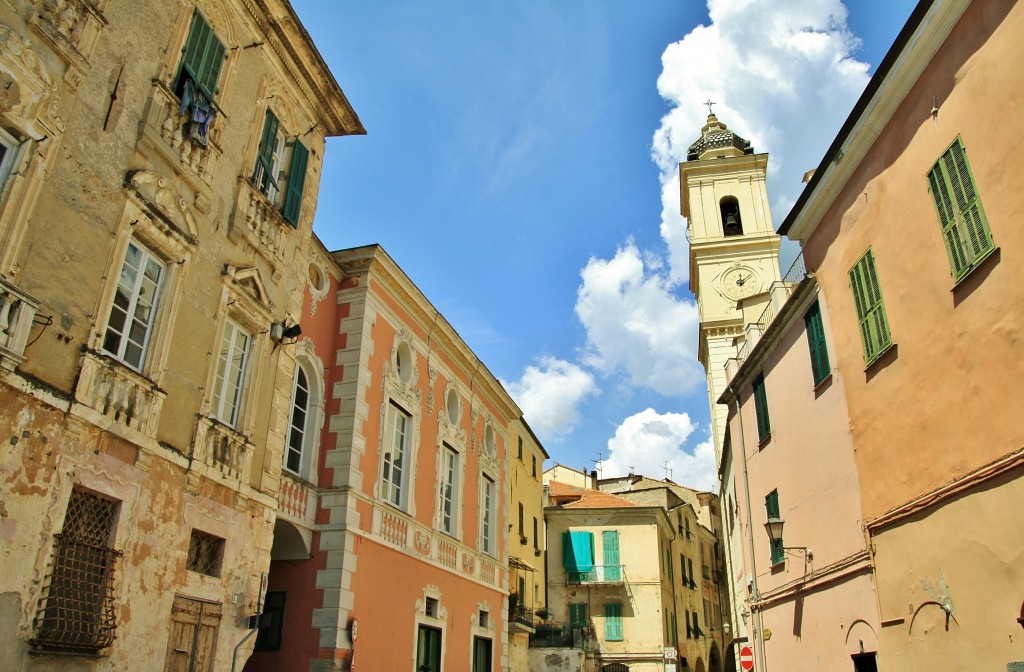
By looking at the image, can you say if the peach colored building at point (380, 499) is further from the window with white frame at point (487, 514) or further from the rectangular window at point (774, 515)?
the rectangular window at point (774, 515)

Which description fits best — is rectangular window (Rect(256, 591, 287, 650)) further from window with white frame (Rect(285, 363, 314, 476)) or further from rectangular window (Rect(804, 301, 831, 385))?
rectangular window (Rect(804, 301, 831, 385))

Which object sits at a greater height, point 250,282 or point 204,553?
point 250,282

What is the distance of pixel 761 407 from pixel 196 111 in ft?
40.9

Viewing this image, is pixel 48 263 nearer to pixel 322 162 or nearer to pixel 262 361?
pixel 262 361

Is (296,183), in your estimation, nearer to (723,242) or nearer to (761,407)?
(761,407)

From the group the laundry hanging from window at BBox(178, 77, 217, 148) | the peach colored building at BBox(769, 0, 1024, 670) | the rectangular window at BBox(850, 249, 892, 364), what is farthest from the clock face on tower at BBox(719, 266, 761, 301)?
the laundry hanging from window at BBox(178, 77, 217, 148)

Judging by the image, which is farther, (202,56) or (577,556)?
(577,556)

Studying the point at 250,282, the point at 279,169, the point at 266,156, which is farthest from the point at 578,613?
the point at 266,156

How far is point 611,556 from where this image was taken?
120 ft

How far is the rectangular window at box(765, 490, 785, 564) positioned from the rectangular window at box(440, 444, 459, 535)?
7.20m

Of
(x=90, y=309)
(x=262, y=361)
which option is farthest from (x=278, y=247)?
(x=90, y=309)

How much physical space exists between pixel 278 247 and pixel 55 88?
423 centimetres

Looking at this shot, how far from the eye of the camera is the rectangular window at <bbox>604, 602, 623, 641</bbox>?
3497 centimetres

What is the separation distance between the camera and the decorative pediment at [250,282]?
378 inches
